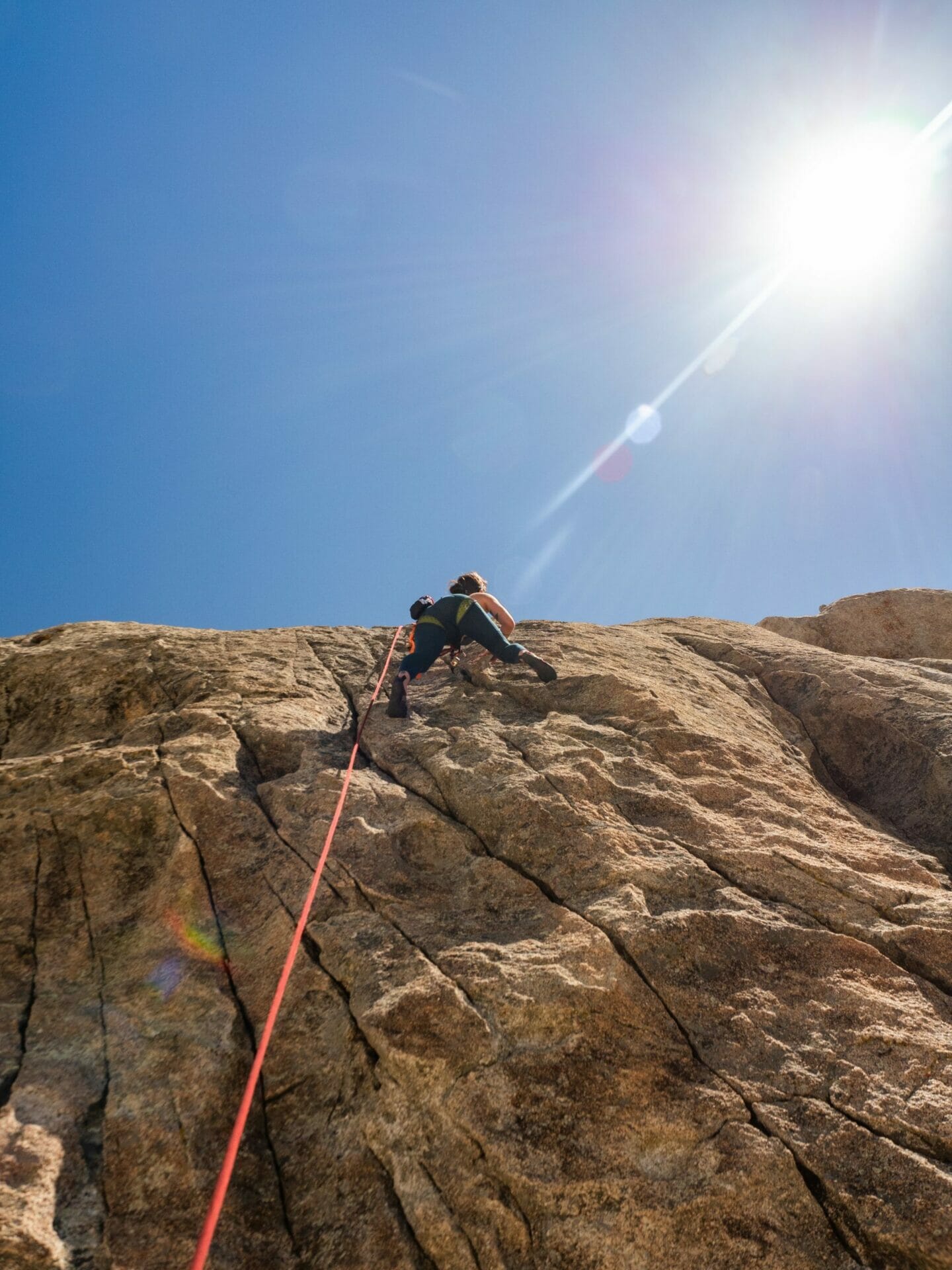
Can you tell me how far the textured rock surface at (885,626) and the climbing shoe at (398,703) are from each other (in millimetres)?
8540

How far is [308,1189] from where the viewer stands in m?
2.78

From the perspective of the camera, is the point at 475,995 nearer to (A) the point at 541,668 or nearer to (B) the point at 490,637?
(A) the point at 541,668

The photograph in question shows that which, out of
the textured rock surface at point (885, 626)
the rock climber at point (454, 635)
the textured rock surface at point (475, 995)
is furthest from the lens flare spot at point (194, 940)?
the textured rock surface at point (885, 626)

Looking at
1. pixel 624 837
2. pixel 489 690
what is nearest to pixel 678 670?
pixel 489 690

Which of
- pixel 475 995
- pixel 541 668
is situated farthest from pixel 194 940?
pixel 541 668

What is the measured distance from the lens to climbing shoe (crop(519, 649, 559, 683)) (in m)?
6.34

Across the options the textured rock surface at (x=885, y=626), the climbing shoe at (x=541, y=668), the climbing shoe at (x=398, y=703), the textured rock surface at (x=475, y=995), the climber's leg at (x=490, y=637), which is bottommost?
the textured rock surface at (x=475, y=995)

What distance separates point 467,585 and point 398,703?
7.03 ft

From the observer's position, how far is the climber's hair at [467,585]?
24.7 ft

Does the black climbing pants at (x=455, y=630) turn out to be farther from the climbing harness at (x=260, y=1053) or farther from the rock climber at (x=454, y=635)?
the climbing harness at (x=260, y=1053)

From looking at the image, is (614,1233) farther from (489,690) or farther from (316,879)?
(489,690)

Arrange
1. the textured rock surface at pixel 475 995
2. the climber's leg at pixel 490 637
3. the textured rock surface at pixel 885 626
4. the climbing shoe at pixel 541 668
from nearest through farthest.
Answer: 1. the textured rock surface at pixel 475 995
2. the climbing shoe at pixel 541 668
3. the climber's leg at pixel 490 637
4. the textured rock surface at pixel 885 626

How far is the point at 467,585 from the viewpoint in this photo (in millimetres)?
7582

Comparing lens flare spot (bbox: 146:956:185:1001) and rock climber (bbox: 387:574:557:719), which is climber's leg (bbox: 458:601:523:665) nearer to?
rock climber (bbox: 387:574:557:719)
